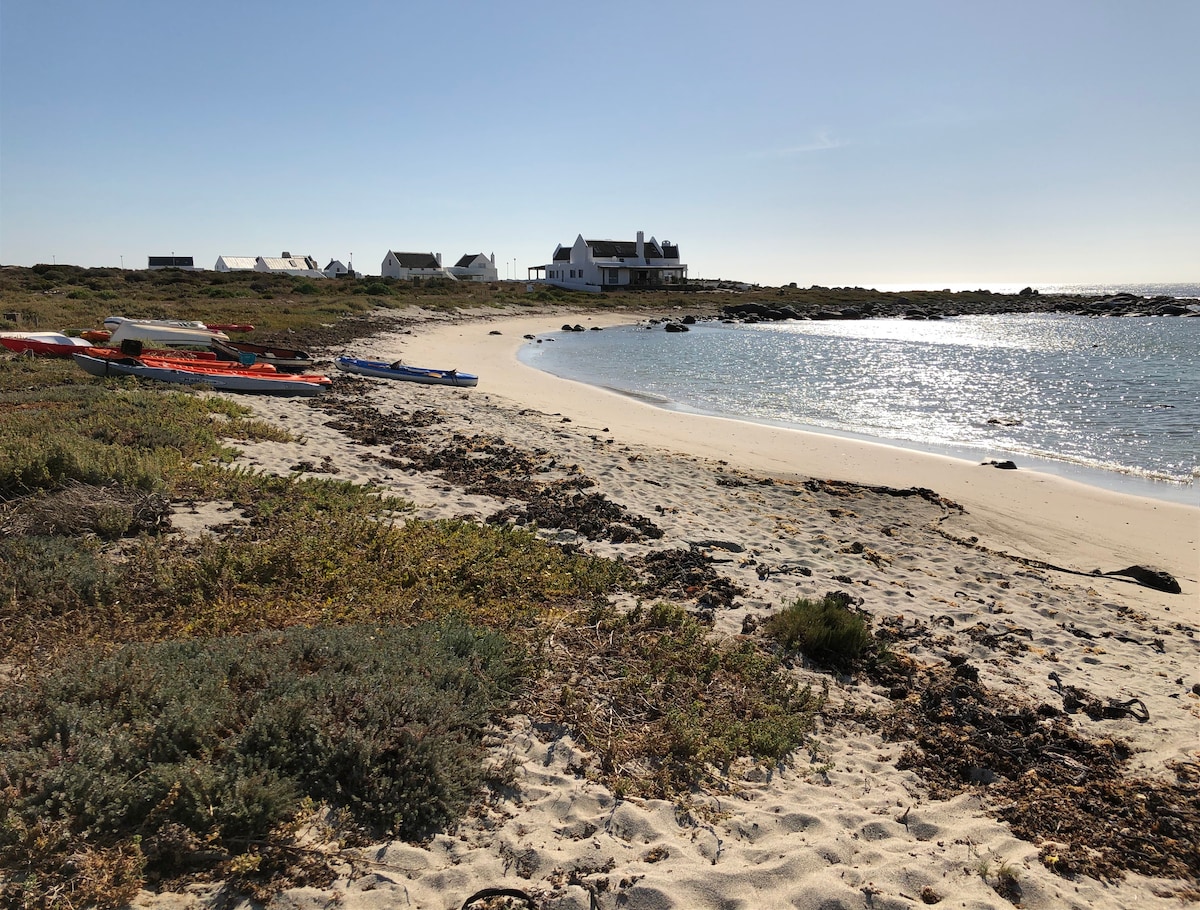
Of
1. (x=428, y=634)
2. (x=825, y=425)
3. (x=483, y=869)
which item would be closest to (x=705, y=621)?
(x=428, y=634)

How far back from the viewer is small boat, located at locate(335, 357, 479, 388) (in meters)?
21.2

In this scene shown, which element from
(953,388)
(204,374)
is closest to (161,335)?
(204,374)

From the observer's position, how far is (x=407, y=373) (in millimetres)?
21297

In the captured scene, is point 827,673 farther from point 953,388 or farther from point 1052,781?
point 953,388

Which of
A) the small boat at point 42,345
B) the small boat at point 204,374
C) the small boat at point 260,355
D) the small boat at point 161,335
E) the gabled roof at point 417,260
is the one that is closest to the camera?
the small boat at point 204,374

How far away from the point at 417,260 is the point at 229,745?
338 ft

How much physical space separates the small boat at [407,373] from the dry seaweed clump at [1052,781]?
690 inches

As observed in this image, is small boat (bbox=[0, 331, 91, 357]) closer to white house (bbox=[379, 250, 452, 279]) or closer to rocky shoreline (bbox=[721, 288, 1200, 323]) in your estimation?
rocky shoreline (bbox=[721, 288, 1200, 323])

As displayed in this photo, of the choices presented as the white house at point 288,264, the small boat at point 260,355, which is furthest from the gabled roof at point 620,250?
the small boat at point 260,355

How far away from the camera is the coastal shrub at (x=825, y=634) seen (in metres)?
6.01

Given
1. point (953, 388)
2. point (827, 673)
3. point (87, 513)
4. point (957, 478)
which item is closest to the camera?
point (827, 673)

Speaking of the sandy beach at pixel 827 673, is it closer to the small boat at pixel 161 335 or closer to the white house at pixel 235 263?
the small boat at pixel 161 335

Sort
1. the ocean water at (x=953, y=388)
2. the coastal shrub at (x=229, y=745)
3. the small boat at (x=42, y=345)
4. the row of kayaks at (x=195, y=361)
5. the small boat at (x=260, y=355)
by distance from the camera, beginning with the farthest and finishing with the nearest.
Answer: the small boat at (x=260, y=355) → the small boat at (x=42, y=345) → the ocean water at (x=953, y=388) → the row of kayaks at (x=195, y=361) → the coastal shrub at (x=229, y=745)

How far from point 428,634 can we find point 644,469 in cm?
764
